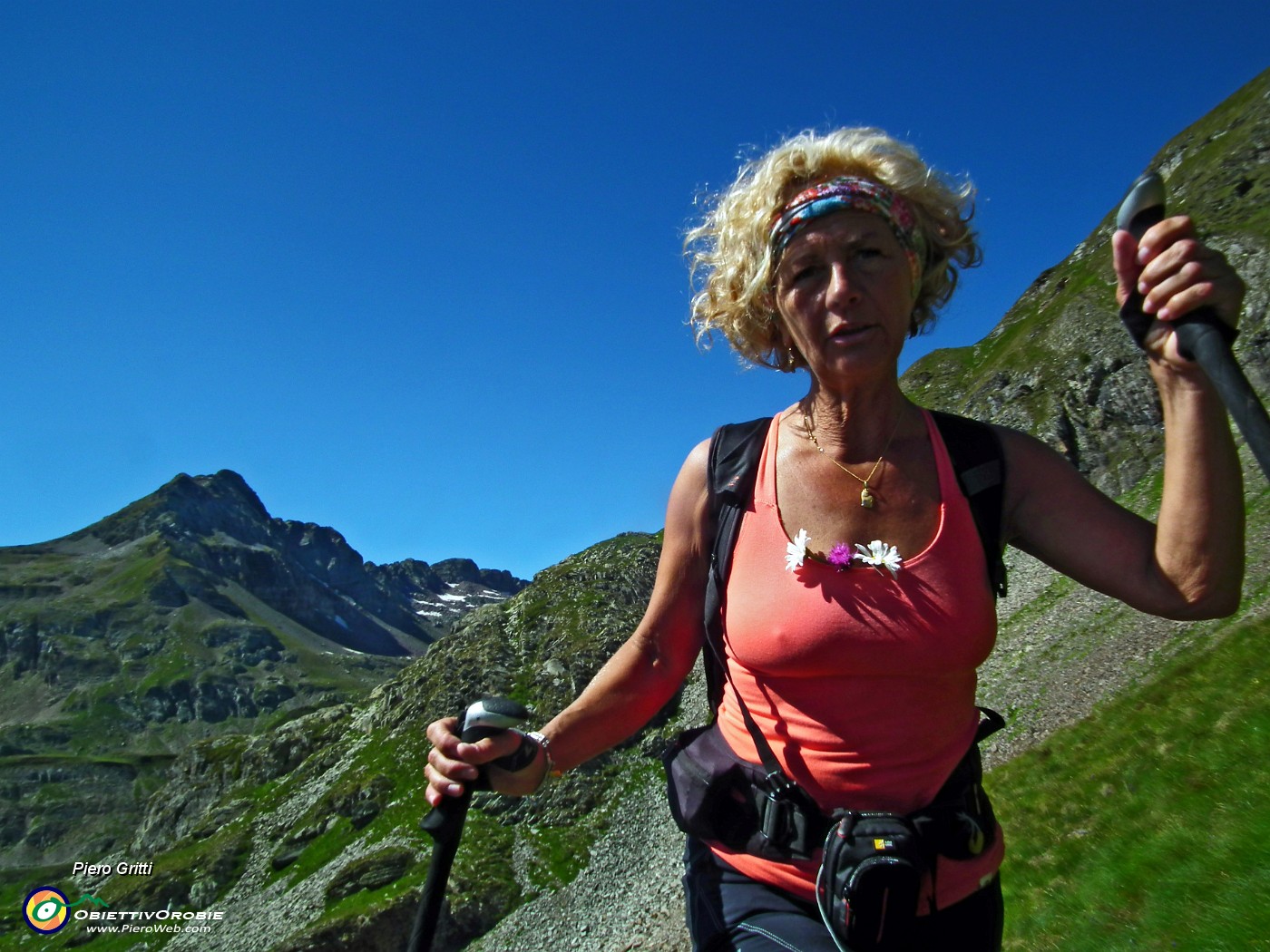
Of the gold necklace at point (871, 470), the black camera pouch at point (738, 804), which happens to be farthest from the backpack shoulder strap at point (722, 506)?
the black camera pouch at point (738, 804)

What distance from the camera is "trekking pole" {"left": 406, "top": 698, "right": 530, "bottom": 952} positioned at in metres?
3.57

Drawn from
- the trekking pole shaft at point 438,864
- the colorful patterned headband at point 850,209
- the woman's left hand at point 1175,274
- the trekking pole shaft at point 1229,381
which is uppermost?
the colorful patterned headband at point 850,209

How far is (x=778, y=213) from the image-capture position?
388 cm

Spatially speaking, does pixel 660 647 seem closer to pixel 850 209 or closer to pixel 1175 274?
pixel 850 209

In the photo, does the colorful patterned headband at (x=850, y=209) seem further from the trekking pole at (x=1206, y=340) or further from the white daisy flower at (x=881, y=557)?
the white daisy flower at (x=881, y=557)

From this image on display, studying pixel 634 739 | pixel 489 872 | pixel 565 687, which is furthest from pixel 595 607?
pixel 489 872

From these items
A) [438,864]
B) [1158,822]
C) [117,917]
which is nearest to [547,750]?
[438,864]

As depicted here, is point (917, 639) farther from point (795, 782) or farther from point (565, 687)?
point (565, 687)

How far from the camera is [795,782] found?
3.31 metres

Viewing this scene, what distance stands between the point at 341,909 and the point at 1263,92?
149m

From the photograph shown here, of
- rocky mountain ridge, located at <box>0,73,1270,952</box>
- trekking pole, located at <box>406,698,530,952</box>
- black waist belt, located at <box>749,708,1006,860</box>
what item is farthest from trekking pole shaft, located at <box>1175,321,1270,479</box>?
rocky mountain ridge, located at <box>0,73,1270,952</box>

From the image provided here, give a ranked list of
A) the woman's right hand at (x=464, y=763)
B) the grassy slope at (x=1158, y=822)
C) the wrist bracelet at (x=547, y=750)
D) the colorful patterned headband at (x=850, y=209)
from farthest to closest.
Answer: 1. the grassy slope at (x=1158, y=822)
2. the wrist bracelet at (x=547, y=750)
3. the colorful patterned headband at (x=850, y=209)
4. the woman's right hand at (x=464, y=763)

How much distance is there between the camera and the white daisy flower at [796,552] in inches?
136

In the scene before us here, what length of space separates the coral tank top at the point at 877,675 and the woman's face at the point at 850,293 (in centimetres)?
72
